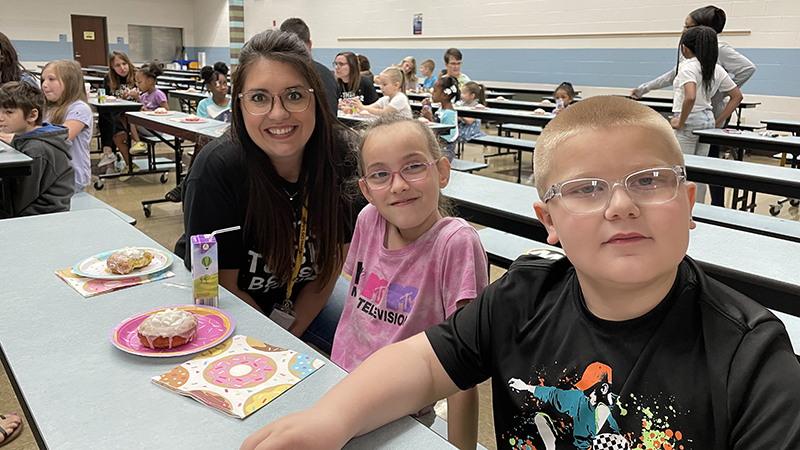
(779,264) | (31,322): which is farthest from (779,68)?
(31,322)

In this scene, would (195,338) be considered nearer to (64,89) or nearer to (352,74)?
(64,89)

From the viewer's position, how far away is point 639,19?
8539 mm

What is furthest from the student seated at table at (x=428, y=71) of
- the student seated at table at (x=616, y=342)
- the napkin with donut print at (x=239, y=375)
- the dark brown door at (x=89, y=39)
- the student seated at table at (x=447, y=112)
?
the dark brown door at (x=89, y=39)

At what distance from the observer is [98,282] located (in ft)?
A: 4.38

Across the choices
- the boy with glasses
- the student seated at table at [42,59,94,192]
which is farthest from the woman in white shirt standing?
the student seated at table at [42,59,94,192]

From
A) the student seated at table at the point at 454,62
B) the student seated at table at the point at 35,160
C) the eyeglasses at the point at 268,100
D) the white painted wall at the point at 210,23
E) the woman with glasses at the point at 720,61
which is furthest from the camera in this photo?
the white painted wall at the point at 210,23

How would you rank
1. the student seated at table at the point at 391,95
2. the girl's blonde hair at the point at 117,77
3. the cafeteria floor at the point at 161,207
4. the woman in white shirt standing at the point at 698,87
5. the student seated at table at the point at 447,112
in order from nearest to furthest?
the cafeteria floor at the point at 161,207 < the woman in white shirt standing at the point at 698,87 < the student seated at table at the point at 447,112 < the student seated at table at the point at 391,95 < the girl's blonde hair at the point at 117,77

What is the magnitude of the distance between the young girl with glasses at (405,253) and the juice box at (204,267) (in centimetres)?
36

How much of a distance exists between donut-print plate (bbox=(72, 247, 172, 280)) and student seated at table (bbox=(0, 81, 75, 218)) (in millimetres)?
1541

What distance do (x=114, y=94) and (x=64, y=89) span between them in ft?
11.5

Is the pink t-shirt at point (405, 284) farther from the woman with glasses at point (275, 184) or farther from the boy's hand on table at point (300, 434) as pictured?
the boy's hand on table at point (300, 434)

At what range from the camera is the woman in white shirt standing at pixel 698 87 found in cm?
404

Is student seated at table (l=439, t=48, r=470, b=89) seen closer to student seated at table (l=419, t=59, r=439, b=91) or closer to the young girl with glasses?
student seated at table (l=419, t=59, r=439, b=91)

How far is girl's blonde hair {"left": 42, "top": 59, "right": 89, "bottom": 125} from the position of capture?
379 cm
